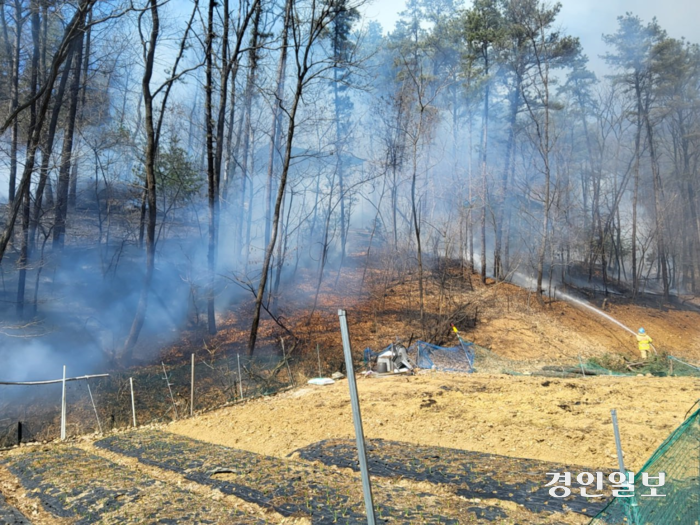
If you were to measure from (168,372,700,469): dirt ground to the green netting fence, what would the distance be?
171 cm

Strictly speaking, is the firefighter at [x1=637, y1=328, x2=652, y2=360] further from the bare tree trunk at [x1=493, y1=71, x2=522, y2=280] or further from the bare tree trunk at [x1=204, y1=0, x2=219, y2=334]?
the bare tree trunk at [x1=204, y1=0, x2=219, y2=334]

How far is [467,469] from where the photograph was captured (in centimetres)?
596

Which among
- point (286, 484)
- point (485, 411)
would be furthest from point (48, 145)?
point (485, 411)

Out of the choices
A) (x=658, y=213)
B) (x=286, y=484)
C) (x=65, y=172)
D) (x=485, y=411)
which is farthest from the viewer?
(x=658, y=213)

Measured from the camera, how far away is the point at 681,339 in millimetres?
22609

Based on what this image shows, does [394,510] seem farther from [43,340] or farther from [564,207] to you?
[564,207]

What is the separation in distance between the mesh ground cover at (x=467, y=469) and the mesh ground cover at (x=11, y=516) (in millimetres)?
3469

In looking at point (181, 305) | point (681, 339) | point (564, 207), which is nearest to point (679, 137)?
point (564, 207)

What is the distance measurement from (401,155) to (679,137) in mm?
21902

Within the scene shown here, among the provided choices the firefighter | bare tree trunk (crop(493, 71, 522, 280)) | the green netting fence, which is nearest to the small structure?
the firefighter

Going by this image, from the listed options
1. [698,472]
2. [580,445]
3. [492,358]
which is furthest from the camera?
[492,358]

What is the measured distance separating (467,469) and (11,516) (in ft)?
17.1

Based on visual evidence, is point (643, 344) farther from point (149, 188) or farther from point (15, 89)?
point (15, 89)

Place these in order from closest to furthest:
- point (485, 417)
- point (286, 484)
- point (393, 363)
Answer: point (286, 484), point (485, 417), point (393, 363)
